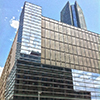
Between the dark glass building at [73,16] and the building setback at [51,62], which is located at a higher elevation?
the dark glass building at [73,16]

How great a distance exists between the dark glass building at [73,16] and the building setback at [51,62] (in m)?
92.8

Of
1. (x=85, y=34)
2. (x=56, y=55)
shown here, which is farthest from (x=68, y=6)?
(x=56, y=55)

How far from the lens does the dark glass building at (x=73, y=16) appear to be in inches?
6496

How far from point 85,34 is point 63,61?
2255cm

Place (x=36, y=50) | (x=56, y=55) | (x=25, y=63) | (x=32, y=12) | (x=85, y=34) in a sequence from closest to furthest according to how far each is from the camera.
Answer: (x=25, y=63)
(x=36, y=50)
(x=56, y=55)
(x=32, y=12)
(x=85, y=34)

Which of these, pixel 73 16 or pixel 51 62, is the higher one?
pixel 73 16

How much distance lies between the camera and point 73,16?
172 metres

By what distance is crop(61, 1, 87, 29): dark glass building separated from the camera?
165 meters

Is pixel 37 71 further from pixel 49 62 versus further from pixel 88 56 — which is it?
pixel 88 56

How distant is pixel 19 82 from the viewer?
4831cm

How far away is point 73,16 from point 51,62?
126 meters

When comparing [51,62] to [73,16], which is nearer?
[51,62]

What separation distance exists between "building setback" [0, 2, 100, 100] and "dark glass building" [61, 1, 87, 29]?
9277cm

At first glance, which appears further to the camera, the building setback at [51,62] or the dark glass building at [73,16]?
the dark glass building at [73,16]
